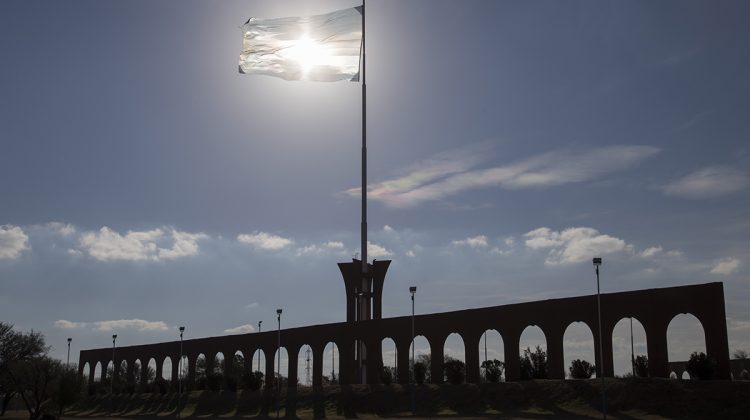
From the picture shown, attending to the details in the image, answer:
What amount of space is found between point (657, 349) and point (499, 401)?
977cm

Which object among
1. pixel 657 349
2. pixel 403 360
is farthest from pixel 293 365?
pixel 657 349

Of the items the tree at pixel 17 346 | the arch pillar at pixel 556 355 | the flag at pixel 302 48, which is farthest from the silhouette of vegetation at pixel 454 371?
the tree at pixel 17 346

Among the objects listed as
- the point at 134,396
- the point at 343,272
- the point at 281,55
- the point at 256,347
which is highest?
the point at 281,55

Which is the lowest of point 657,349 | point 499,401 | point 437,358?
point 499,401

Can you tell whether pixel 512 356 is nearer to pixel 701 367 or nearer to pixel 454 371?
pixel 454 371

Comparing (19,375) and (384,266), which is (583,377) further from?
(19,375)

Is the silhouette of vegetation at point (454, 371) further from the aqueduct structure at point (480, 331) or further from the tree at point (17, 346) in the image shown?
the tree at point (17, 346)

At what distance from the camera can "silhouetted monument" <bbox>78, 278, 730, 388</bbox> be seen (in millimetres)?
43688

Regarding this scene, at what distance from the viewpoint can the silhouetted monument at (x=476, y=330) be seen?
43688 millimetres

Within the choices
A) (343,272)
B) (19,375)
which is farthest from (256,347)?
(19,375)

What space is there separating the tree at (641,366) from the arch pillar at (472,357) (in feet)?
39.3

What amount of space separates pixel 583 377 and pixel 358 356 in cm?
1968

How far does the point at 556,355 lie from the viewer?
163 feet

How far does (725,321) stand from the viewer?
1665 inches
